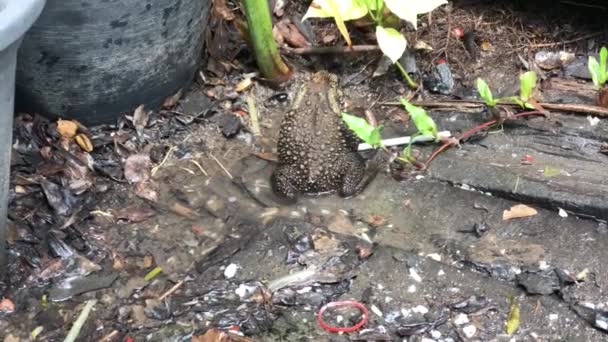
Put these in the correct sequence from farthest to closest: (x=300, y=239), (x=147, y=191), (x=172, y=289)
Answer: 1. (x=147, y=191)
2. (x=300, y=239)
3. (x=172, y=289)

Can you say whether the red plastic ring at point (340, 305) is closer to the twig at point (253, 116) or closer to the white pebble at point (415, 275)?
the white pebble at point (415, 275)

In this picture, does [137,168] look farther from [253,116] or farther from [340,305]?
[340,305]

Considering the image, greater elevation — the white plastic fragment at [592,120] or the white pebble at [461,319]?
the white plastic fragment at [592,120]

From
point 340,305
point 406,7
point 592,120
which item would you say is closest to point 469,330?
point 340,305

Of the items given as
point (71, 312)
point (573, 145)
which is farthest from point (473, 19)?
point (71, 312)

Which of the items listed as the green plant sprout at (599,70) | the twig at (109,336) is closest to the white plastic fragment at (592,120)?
the green plant sprout at (599,70)

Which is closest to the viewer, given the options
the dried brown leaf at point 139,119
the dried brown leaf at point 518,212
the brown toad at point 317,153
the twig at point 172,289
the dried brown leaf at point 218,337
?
the dried brown leaf at point 218,337

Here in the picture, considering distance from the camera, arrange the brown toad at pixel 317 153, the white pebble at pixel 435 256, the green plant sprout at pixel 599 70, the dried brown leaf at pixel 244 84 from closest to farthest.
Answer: the white pebble at pixel 435 256 → the brown toad at pixel 317 153 → the green plant sprout at pixel 599 70 → the dried brown leaf at pixel 244 84
